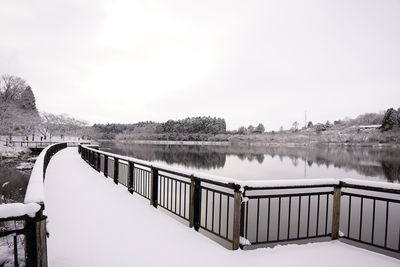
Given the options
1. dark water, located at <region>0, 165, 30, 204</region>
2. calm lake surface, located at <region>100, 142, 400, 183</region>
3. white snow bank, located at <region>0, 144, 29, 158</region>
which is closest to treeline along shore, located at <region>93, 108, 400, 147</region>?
calm lake surface, located at <region>100, 142, 400, 183</region>

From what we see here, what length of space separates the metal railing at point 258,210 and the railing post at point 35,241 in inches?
103

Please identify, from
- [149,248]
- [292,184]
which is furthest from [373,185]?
[149,248]

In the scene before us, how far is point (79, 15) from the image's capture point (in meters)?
20.1

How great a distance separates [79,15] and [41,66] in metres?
20.5

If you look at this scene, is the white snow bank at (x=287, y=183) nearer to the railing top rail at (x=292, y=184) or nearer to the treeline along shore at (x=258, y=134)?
the railing top rail at (x=292, y=184)

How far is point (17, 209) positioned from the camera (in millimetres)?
2301

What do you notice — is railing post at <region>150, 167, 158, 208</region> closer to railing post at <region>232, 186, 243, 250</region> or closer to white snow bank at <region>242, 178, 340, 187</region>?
railing post at <region>232, 186, 243, 250</region>

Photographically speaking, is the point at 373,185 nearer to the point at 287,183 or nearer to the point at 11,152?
the point at 287,183

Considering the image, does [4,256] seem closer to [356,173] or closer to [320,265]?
[320,265]

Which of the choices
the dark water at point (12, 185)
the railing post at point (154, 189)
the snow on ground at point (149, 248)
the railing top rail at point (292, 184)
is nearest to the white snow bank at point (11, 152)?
the dark water at point (12, 185)

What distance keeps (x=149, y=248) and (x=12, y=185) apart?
1692 cm

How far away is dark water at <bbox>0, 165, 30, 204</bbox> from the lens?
12659mm

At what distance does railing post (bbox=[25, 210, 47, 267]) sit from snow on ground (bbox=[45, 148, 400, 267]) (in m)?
1.09

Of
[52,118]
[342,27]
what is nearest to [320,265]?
[342,27]
